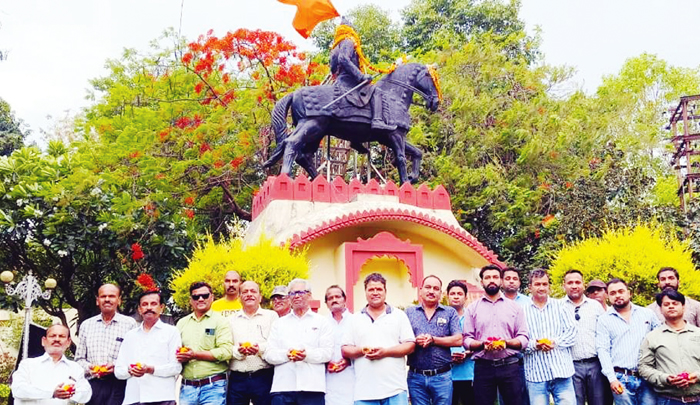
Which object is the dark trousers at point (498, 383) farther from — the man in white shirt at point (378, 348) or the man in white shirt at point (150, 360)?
the man in white shirt at point (150, 360)

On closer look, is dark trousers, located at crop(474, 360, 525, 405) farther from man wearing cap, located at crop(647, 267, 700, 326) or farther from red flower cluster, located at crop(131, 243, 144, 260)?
red flower cluster, located at crop(131, 243, 144, 260)

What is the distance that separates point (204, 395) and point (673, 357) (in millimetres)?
3552

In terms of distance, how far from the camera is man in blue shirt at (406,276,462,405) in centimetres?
552

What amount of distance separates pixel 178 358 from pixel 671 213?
41.5 ft

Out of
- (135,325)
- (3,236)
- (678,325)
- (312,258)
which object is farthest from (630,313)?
(3,236)

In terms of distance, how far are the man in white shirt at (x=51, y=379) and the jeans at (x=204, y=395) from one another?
0.72 m

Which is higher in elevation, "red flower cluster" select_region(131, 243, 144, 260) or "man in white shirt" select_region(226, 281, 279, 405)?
"red flower cluster" select_region(131, 243, 144, 260)

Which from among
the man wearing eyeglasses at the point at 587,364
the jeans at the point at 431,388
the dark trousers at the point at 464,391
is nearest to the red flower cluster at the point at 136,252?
the dark trousers at the point at 464,391

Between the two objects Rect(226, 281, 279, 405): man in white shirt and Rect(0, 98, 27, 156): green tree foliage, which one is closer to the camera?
Rect(226, 281, 279, 405): man in white shirt

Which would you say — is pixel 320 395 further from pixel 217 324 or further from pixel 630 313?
pixel 630 313

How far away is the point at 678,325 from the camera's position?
5.42 meters

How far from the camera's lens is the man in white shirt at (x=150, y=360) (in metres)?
5.42

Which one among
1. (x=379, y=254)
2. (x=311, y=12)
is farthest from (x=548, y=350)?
(x=311, y=12)

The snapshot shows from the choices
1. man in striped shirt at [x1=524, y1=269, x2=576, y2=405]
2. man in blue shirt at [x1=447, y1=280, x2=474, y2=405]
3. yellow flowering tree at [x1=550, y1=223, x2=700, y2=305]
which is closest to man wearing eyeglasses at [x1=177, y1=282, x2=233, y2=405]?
man in blue shirt at [x1=447, y1=280, x2=474, y2=405]
